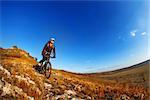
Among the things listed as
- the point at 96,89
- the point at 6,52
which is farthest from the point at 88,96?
the point at 6,52

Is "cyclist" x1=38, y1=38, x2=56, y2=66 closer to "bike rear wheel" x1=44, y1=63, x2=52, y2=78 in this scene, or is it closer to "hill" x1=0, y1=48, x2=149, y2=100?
"bike rear wheel" x1=44, y1=63, x2=52, y2=78

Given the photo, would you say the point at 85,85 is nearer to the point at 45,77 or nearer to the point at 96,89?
the point at 96,89

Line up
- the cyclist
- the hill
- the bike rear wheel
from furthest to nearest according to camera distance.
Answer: the bike rear wheel → the cyclist → the hill

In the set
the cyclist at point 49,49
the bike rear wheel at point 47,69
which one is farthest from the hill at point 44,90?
the cyclist at point 49,49

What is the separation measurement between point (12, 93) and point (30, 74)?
14.7 ft

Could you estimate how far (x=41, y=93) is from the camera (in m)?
20.2

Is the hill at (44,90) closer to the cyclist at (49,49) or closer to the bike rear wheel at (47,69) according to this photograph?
the bike rear wheel at (47,69)

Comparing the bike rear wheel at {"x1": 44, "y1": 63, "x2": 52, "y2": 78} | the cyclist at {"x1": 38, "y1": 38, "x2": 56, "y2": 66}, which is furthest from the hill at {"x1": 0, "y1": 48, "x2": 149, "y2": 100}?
the cyclist at {"x1": 38, "y1": 38, "x2": 56, "y2": 66}

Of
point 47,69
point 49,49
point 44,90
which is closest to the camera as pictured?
point 44,90

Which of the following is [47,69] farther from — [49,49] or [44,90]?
[44,90]

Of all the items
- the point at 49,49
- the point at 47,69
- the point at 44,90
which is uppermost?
the point at 49,49

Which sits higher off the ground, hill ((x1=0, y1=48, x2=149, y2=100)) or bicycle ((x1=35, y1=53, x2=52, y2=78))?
bicycle ((x1=35, y1=53, x2=52, y2=78))

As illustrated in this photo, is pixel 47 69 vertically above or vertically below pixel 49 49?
below

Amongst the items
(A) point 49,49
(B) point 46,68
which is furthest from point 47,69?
(A) point 49,49
